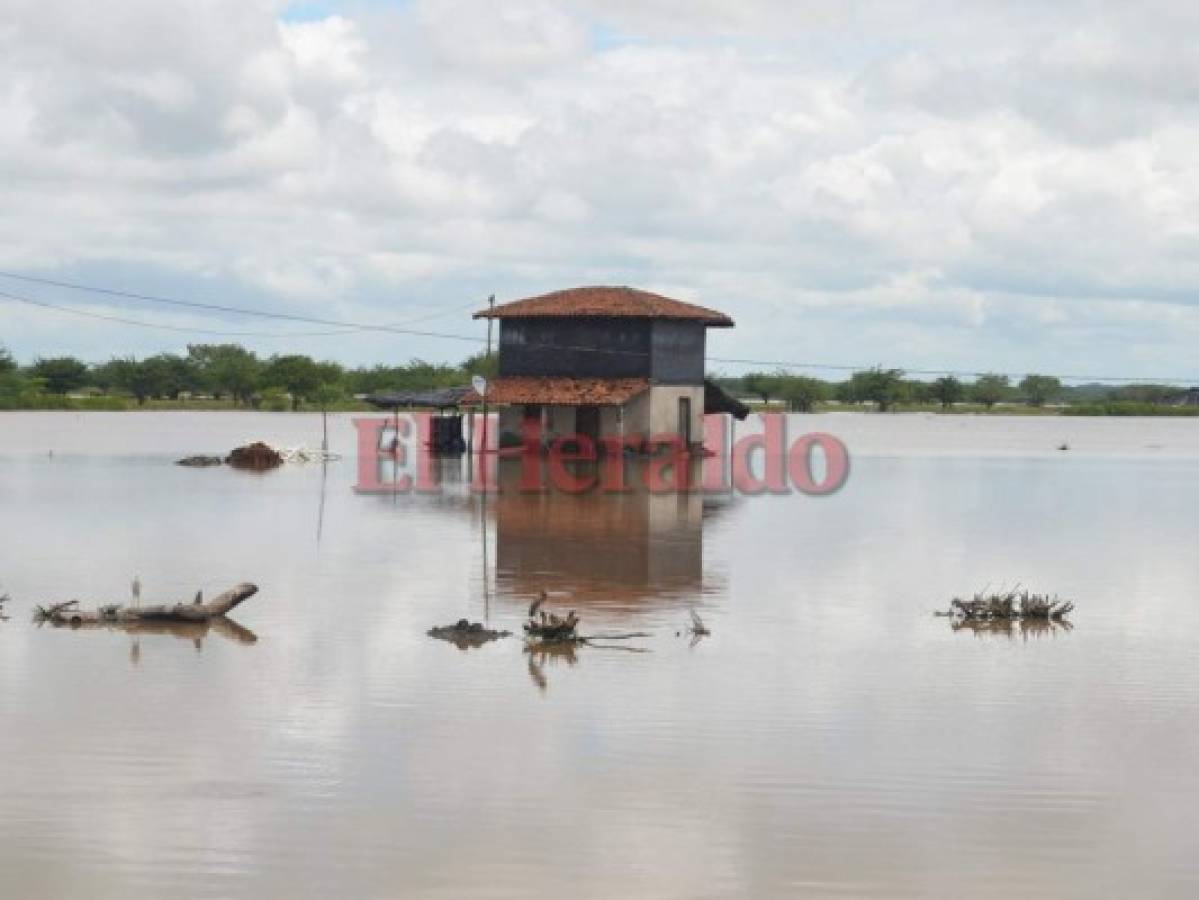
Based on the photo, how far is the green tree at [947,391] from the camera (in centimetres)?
17038

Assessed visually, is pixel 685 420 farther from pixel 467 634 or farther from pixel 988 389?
pixel 988 389

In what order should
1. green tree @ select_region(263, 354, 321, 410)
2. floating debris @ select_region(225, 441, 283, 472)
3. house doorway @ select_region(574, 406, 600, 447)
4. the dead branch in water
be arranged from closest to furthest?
the dead branch in water
house doorway @ select_region(574, 406, 600, 447)
floating debris @ select_region(225, 441, 283, 472)
green tree @ select_region(263, 354, 321, 410)

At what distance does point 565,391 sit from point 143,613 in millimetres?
34298

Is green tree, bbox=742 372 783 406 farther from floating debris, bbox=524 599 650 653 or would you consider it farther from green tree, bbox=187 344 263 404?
floating debris, bbox=524 599 650 653

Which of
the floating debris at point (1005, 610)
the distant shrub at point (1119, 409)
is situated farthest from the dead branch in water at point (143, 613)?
the distant shrub at point (1119, 409)

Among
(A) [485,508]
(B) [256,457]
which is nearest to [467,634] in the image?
(A) [485,508]

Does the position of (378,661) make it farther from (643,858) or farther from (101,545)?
(101,545)

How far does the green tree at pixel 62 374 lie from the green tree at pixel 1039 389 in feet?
307

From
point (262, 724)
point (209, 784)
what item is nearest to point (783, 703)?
point (262, 724)

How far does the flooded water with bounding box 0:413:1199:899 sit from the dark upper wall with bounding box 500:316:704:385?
73.3 ft

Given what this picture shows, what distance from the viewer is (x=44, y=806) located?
39.4 ft

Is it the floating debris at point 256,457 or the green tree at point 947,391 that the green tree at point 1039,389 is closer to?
the green tree at point 947,391

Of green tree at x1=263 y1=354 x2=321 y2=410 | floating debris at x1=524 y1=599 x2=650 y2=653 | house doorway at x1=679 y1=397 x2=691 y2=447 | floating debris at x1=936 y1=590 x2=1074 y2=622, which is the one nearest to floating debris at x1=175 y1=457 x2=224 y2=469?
house doorway at x1=679 y1=397 x2=691 y2=447

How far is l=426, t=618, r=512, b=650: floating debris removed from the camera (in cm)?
1930
